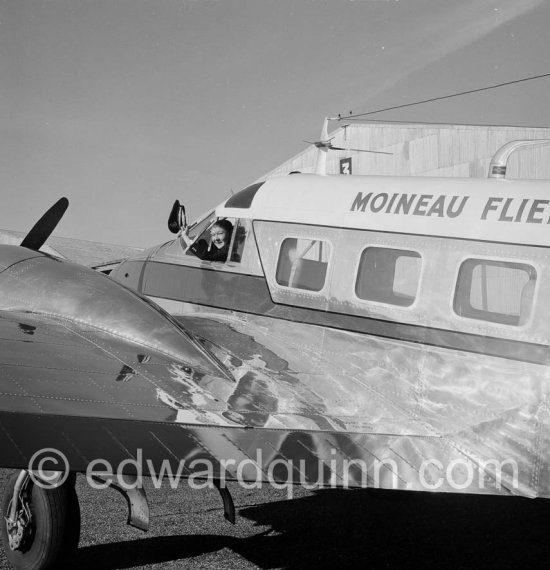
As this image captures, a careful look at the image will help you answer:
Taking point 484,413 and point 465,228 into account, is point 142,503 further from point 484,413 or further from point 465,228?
point 465,228

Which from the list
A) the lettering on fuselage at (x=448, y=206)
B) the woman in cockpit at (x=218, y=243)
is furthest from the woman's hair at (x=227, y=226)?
the lettering on fuselage at (x=448, y=206)

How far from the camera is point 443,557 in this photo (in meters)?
6.09

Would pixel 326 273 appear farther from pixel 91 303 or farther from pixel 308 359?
pixel 91 303

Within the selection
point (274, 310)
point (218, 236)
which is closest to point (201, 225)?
point (218, 236)

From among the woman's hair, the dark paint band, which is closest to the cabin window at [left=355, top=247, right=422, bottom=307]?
the dark paint band

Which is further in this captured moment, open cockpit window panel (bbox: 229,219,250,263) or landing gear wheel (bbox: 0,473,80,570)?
open cockpit window panel (bbox: 229,219,250,263)

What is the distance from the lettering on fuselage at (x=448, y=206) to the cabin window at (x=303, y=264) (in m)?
0.48

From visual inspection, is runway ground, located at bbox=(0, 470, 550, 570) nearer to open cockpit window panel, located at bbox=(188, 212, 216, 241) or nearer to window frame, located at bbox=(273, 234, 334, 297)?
window frame, located at bbox=(273, 234, 334, 297)

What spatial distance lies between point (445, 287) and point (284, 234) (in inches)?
71.7

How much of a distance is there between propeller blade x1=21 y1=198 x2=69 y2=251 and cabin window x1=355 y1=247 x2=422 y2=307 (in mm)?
4025

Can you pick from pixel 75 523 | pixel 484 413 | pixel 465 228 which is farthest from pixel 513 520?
pixel 75 523

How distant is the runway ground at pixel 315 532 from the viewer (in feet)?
19.2

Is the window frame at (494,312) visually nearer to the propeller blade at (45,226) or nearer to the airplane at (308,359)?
the airplane at (308,359)

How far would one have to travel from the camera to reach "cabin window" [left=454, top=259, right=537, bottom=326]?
5.16 m
